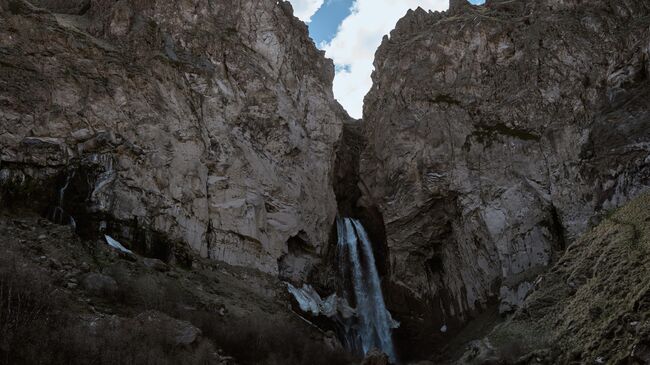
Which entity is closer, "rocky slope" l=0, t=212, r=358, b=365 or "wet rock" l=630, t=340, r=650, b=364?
"wet rock" l=630, t=340, r=650, b=364

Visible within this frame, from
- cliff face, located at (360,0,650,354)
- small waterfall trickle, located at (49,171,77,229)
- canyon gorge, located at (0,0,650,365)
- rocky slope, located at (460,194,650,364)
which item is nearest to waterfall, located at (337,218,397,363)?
canyon gorge, located at (0,0,650,365)

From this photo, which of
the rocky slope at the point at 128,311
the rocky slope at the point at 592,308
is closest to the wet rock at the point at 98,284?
the rocky slope at the point at 128,311

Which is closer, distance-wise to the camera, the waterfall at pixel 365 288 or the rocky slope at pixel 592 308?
the rocky slope at pixel 592 308

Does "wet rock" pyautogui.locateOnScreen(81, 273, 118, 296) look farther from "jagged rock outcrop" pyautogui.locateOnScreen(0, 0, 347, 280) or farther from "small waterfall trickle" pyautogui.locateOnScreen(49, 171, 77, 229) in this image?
"jagged rock outcrop" pyautogui.locateOnScreen(0, 0, 347, 280)

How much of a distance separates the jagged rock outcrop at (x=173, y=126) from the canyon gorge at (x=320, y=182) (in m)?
0.15

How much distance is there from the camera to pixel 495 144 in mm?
45375

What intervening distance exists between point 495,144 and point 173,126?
24.9m

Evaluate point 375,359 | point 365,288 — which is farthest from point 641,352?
point 365,288

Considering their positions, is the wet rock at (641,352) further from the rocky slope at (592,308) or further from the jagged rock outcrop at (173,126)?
the jagged rock outcrop at (173,126)

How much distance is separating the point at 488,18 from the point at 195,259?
34009 millimetres

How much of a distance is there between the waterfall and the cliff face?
1.67 metres

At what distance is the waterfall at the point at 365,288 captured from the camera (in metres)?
44.1

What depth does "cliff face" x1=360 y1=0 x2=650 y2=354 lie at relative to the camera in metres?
38.5

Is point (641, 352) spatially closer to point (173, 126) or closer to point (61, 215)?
point (61, 215)
